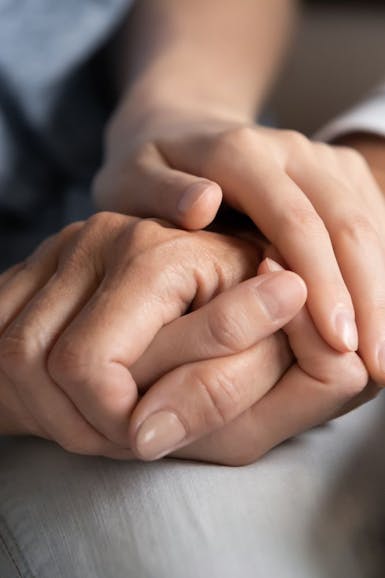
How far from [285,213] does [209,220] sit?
0.14ft

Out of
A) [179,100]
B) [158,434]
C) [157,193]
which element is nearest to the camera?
[158,434]

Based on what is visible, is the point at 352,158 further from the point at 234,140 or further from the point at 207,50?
the point at 207,50

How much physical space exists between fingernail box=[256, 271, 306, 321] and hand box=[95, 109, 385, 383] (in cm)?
2

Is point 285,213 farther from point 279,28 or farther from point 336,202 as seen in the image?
point 279,28

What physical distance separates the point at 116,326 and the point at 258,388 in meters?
0.08

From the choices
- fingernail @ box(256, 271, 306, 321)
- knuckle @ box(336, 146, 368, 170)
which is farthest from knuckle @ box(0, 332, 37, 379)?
knuckle @ box(336, 146, 368, 170)

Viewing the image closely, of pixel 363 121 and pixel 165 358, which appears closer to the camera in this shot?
pixel 165 358

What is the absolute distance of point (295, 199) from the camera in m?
0.41

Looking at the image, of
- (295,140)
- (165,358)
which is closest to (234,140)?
(295,140)

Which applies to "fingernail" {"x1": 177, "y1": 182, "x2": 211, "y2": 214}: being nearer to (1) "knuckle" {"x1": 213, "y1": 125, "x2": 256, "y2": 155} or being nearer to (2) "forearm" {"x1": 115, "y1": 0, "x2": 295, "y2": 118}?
(1) "knuckle" {"x1": 213, "y1": 125, "x2": 256, "y2": 155}

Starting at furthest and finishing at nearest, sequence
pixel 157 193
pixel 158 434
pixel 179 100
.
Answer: pixel 179 100 < pixel 157 193 < pixel 158 434

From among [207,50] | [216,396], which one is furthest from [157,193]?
[207,50]

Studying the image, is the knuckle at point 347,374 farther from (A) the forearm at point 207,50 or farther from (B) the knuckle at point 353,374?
(A) the forearm at point 207,50

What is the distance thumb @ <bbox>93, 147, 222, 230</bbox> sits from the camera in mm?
417
